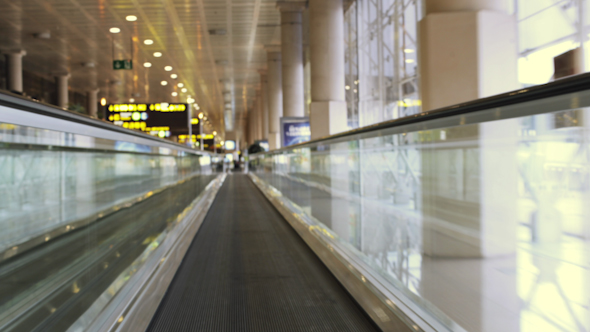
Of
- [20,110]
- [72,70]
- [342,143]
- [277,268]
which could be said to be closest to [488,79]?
[342,143]

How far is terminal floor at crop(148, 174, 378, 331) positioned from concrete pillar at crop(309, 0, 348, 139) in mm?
10274

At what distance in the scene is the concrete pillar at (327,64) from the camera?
50.2 ft

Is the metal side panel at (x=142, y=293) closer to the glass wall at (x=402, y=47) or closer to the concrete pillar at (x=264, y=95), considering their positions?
the glass wall at (x=402, y=47)

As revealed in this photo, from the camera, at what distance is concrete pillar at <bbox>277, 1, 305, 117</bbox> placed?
19312mm

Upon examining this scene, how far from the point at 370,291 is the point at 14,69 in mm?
22227

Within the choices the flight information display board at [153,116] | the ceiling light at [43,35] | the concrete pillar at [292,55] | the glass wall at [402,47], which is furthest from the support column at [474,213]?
the flight information display board at [153,116]

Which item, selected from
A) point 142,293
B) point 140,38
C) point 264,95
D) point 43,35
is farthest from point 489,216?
point 264,95

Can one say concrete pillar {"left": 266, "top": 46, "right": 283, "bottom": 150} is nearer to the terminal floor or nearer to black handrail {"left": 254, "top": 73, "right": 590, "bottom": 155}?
the terminal floor

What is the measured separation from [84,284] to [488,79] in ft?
12.9

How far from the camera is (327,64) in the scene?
1540cm

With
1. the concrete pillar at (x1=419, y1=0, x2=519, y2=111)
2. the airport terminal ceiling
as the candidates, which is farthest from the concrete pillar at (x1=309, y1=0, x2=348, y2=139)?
the concrete pillar at (x1=419, y1=0, x2=519, y2=111)

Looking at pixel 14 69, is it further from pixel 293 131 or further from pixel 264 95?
pixel 264 95

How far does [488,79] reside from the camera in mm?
4551

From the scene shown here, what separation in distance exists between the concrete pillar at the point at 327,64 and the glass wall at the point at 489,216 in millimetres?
12050
